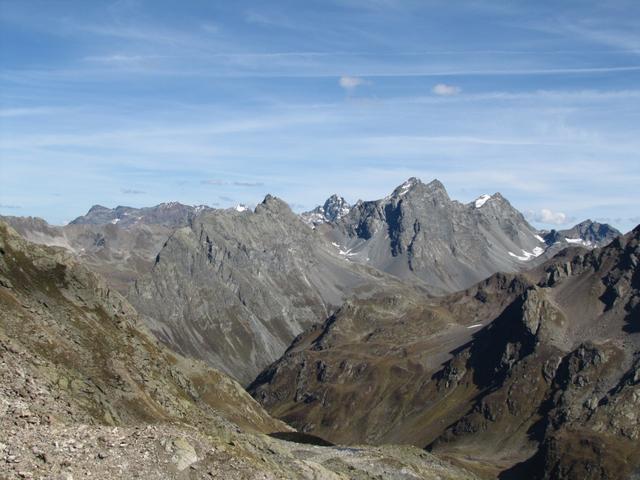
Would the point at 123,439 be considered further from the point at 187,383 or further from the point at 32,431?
the point at 187,383

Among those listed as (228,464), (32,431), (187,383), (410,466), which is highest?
(32,431)

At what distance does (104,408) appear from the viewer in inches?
3258

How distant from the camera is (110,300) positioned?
149375 mm

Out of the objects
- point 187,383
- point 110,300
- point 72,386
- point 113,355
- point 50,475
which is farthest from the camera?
point 110,300

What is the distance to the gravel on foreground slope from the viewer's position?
46.3m

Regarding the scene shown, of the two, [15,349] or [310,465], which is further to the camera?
[310,465]

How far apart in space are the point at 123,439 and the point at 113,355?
65964 mm

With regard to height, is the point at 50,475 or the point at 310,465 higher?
the point at 50,475

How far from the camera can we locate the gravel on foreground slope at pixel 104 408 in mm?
46331

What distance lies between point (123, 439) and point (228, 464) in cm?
846

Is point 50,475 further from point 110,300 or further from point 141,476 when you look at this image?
point 110,300

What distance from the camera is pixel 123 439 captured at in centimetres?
4853

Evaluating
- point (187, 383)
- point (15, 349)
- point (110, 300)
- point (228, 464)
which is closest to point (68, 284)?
point (110, 300)

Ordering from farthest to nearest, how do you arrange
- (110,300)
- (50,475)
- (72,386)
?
(110,300)
(72,386)
(50,475)
